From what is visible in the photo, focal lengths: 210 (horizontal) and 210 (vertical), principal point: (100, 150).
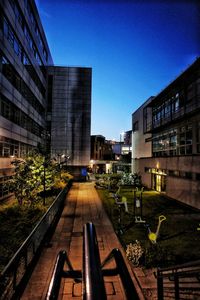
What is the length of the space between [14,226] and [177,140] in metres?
18.1

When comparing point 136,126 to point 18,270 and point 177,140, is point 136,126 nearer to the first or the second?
point 177,140

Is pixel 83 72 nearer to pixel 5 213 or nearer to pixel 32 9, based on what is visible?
pixel 32 9

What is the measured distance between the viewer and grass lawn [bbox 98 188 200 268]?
811 cm

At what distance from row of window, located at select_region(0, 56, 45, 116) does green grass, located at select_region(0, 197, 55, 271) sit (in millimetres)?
13555

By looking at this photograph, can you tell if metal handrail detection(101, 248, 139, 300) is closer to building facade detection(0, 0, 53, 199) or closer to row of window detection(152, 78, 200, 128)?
building facade detection(0, 0, 53, 199)

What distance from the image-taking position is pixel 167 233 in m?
11.4

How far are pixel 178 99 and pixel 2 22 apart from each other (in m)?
18.9

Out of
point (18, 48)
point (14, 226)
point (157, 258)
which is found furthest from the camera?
point (18, 48)

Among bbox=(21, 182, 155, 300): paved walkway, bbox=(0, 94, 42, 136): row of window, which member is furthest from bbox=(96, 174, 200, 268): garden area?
bbox=(0, 94, 42, 136): row of window

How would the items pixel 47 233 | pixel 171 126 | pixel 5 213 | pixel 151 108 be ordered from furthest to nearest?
pixel 151 108, pixel 171 126, pixel 5 213, pixel 47 233

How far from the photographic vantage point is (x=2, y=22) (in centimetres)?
1930

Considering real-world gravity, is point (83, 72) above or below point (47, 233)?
above

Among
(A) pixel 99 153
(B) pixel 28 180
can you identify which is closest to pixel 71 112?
(B) pixel 28 180

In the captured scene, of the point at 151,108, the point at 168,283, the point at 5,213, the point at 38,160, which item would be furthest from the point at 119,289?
the point at 151,108
